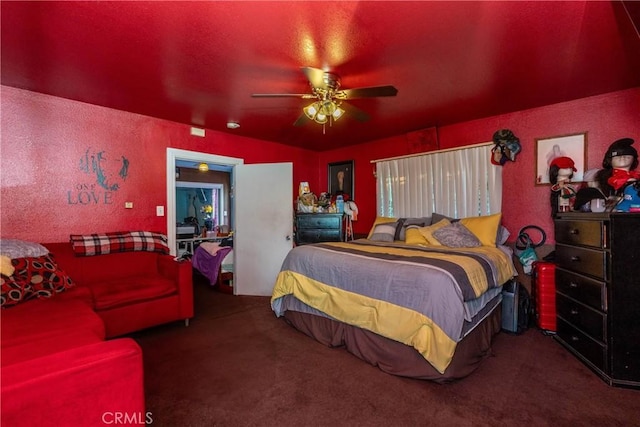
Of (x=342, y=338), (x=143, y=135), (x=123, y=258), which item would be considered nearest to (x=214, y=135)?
(x=143, y=135)

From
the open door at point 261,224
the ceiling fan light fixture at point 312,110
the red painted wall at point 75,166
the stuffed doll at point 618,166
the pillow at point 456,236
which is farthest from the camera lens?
the open door at point 261,224

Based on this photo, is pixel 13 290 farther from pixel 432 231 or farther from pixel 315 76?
pixel 432 231

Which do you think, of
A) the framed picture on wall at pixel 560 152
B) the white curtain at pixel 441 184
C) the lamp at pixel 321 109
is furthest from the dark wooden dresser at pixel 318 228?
the framed picture on wall at pixel 560 152

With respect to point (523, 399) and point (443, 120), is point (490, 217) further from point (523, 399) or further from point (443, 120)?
point (523, 399)

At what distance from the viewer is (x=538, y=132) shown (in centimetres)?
308

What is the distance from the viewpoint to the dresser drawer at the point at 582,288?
196 cm

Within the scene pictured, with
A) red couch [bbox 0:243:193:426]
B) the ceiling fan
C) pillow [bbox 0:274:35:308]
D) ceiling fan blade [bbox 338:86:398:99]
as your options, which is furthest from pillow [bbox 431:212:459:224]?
pillow [bbox 0:274:35:308]

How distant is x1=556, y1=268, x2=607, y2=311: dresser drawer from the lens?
1.96 meters

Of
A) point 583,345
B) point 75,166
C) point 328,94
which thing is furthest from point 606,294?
point 75,166

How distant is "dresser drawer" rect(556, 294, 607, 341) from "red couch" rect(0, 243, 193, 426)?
2.74m

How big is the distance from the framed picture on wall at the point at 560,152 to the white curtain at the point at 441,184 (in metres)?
0.39

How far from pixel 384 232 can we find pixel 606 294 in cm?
211

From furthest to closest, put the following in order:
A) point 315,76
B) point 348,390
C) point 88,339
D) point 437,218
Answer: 1. point 437,218
2. point 315,76
3. point 348,390
4. point 88,339

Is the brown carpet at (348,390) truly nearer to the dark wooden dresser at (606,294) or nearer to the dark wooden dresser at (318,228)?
the dark wooden dresser at (606,294)
